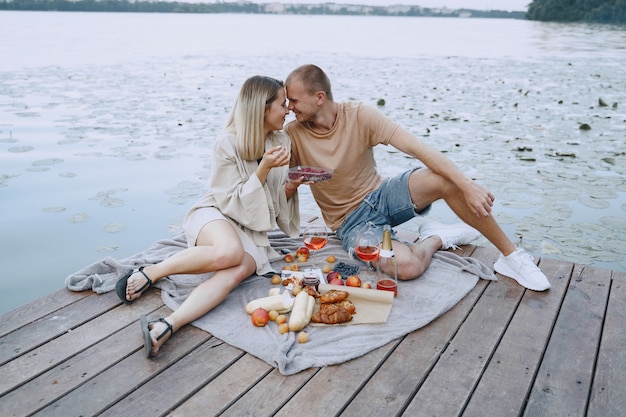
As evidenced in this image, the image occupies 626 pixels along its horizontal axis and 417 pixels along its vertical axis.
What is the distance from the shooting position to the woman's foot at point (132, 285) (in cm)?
324

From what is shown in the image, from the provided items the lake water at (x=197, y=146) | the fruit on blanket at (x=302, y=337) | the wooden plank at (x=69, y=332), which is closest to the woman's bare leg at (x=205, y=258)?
the wooden plank at (x=69, y=332)

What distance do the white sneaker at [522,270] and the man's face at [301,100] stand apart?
5.23ft

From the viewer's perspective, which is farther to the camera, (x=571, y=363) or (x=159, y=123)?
(x=159, y=123)

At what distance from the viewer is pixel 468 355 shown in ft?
9.10

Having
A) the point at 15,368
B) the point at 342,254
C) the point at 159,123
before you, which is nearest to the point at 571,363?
the point at 342,254

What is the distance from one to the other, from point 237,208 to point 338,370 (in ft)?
4.10

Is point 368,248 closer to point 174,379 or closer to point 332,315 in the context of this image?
point 332,315

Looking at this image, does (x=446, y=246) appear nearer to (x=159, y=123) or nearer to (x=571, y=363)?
(x=571, y=363)

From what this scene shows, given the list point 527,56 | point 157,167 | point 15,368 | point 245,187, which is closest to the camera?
point 15,368

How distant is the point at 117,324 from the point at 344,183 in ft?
5.85

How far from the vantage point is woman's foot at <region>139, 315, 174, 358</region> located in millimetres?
2689

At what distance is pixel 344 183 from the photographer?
398 centimetres

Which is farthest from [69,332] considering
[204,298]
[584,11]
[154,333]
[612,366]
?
[584,11]

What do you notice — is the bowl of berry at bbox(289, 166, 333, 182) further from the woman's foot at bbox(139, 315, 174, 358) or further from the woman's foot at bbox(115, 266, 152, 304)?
the woman's foot at bbox(139, 315, 174, 358)
